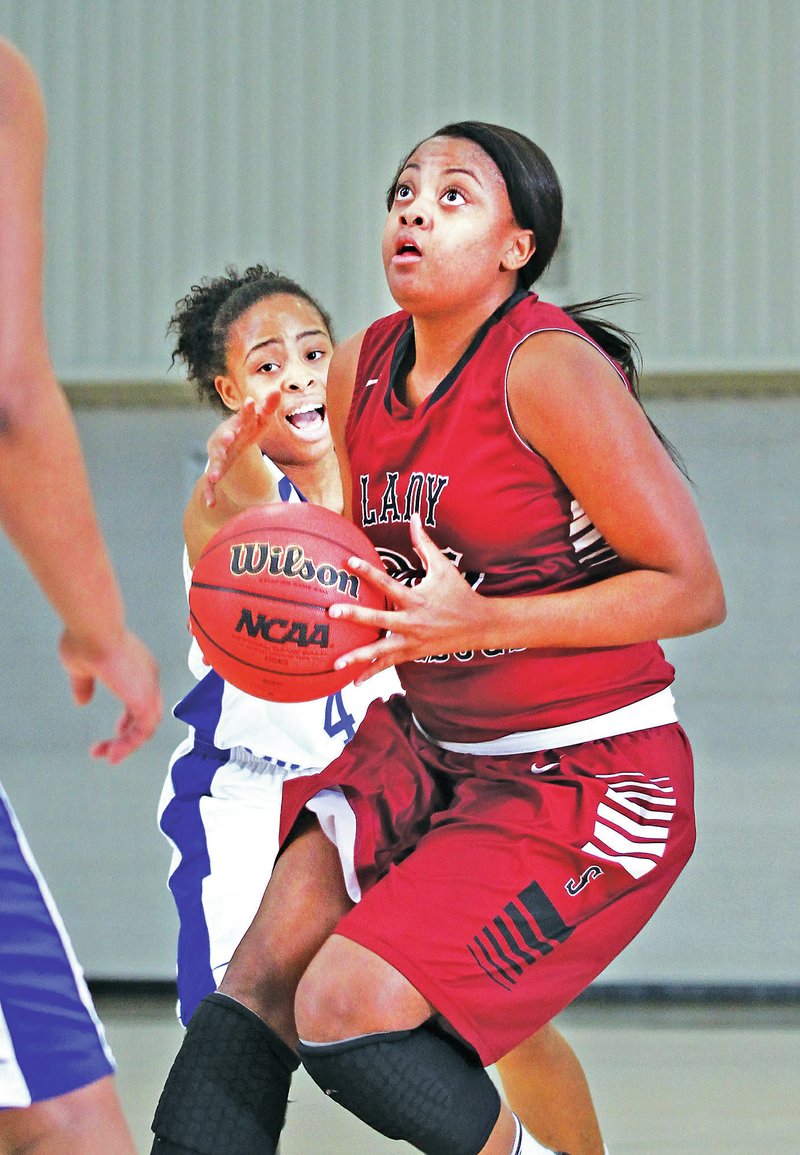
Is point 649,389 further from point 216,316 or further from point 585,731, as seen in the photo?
point 585,731

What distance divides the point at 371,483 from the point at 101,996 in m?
3.69

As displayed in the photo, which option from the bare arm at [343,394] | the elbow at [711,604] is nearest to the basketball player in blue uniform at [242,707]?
the bare arm at [343,394]

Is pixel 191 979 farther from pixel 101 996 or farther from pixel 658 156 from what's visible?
pixel 658 156

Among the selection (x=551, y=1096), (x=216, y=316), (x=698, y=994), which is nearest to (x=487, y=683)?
(x=551, y=1096)

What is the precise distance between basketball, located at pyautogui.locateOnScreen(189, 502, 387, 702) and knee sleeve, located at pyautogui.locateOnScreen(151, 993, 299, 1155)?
492 mm

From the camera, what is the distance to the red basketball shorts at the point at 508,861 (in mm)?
2047

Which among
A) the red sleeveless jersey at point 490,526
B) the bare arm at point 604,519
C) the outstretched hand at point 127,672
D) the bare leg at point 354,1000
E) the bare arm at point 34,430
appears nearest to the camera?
the bare arm at point 34,430

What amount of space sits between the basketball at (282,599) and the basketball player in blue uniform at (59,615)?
63 cm

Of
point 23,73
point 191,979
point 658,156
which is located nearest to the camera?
point 23,73

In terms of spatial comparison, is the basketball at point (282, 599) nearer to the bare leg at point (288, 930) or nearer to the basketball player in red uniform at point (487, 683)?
the basketball player in red uniform at point (487, 683)

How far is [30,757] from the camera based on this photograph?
5.50 metres

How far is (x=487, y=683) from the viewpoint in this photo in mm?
2303

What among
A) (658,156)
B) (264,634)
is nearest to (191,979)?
(264,634)

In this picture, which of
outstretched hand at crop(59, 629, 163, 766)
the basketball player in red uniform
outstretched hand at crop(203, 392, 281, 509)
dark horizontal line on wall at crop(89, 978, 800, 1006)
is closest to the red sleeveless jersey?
the basketball player in red uniform
